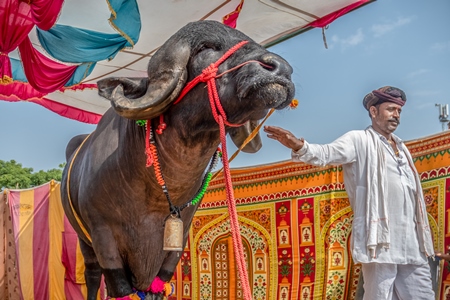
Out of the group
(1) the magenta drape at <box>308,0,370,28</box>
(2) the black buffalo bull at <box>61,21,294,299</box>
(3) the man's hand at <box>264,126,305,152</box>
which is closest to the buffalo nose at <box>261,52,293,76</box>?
(2) the black buffalo bull at <box>61,21,294,299</box>

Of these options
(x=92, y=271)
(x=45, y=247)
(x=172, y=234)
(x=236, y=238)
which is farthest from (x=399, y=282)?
(x=45, y=247)

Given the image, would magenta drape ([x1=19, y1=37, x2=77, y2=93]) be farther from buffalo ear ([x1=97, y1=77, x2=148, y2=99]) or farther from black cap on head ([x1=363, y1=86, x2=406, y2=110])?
black cap on head ([x1=363, y1=86, x2=406, y2=110])

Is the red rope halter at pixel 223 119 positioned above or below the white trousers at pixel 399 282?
above

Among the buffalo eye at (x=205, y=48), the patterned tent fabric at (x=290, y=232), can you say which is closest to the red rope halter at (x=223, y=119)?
the buffalo eye at (x=205, y=48)

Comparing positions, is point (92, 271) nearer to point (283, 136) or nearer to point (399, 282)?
point (283, 136)

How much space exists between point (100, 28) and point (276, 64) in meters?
2.96

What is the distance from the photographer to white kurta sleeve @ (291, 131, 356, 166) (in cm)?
247

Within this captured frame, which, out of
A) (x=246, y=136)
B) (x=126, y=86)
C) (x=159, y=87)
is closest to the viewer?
(x=159, y=87)

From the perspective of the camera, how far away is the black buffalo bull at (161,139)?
1.56 metres

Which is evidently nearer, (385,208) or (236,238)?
(236,238)

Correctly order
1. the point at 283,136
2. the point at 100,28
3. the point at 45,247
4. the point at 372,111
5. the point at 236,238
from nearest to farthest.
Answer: the point at 236,238
the point at 283,136
the point at 372,111
the point at 100,28
the point at 45,247

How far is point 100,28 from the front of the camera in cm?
405

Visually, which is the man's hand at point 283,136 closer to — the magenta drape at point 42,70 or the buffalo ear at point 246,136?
the buffalo ear at point 246,136

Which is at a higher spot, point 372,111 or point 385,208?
point 372,111
